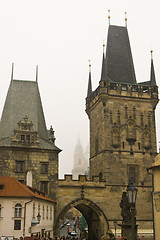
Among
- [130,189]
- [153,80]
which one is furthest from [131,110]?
[130,189]

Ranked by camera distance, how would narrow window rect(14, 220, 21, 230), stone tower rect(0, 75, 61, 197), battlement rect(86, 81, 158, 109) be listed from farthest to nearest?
battlement rect(86, 81, 158, 109)
stone tower rect(0, 75, 61, 197)
narrow window rect(14, 220, 21, 230)

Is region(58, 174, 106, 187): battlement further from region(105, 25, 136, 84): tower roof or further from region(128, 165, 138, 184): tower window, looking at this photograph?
region(105, 25, 136, 84): tower roof

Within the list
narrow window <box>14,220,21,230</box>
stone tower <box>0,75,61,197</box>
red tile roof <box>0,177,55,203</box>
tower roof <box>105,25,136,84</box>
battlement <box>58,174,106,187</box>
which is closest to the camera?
narrow window <box>14,220,21,230</box>

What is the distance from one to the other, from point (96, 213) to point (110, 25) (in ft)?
75.6

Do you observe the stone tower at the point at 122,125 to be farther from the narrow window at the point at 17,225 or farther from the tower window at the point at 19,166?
the narrow window at the point at 17,225

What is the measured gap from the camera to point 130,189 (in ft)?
39.3

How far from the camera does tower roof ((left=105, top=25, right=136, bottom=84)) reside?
41.6 meters

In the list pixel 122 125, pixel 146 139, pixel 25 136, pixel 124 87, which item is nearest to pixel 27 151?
pixel 25 136

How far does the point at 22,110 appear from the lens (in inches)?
1491

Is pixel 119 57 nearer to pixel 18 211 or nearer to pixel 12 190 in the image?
pixel 12 190

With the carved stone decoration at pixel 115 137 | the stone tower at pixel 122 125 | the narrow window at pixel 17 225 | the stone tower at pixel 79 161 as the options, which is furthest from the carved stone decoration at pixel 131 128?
the stone tower at pixel 79 161

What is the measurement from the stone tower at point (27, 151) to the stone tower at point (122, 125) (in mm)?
5575

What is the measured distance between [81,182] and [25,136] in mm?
6895

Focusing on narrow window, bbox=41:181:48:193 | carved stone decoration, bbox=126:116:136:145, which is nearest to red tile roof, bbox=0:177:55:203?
narrow window, bbox=41:181:48:193
